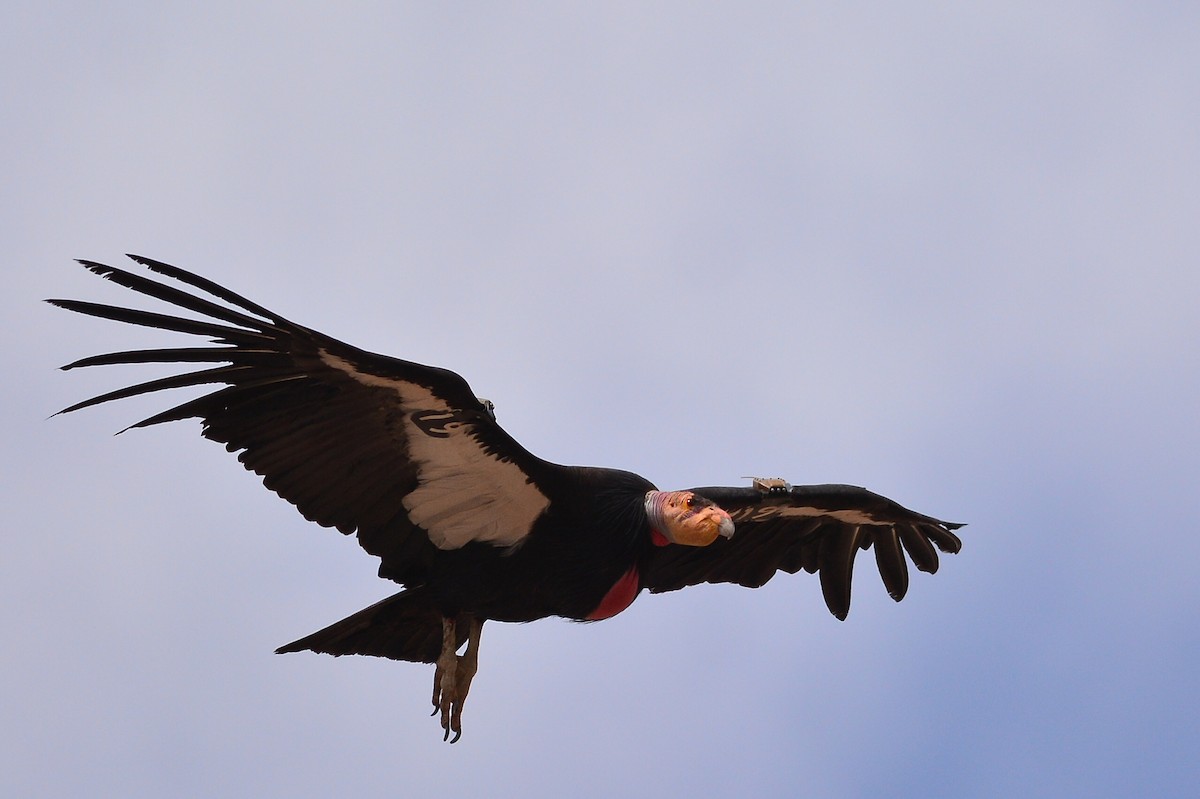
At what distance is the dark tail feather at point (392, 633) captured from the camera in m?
12.8

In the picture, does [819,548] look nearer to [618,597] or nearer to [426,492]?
[618,597]

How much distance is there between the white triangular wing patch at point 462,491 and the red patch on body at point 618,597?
77 centimetres

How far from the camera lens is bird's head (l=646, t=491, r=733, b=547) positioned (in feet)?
42.5

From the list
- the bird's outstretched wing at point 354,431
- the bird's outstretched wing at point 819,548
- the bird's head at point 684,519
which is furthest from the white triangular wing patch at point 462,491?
the bird's outstretched wing at point 819,548

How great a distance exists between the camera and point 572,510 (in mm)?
12875

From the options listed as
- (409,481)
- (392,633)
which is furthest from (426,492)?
(392,633)

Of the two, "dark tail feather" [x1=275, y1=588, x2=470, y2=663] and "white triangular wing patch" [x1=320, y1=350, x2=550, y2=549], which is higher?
"white triangular wing patch" [x1=320, y1=350, x2=550, y2=549]

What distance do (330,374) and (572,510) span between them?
1.87 meters

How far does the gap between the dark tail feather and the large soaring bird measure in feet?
0.04

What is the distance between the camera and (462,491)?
1277 centimetres

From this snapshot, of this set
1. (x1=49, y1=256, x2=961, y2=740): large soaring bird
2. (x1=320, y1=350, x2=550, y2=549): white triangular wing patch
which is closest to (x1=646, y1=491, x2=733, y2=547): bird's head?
(x1=49, y1=256, x2=961, y2=740): large soaring bird

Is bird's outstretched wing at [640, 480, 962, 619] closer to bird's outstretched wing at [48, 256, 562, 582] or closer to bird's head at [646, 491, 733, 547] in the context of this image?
bird's head at [646, 491, 733, 547]

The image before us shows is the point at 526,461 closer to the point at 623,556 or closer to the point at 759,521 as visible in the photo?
the point at 623,556

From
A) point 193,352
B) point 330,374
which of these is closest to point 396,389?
point 330,374
